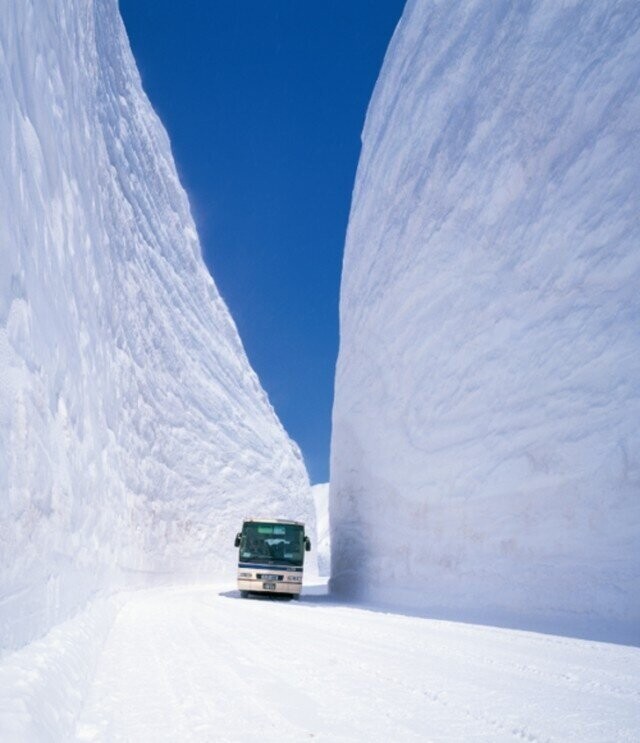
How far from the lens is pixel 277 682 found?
390 centimetres

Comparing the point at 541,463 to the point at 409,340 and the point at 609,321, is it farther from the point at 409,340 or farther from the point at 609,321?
the point at 409,340

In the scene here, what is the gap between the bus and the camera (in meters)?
13.5

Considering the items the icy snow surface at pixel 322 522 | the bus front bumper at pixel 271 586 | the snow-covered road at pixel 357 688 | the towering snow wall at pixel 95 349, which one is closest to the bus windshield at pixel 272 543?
the bus front bumper at pixel 271 586

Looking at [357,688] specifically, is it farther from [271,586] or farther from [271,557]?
[271,557]

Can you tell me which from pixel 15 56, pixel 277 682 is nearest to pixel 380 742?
pixel 277 682

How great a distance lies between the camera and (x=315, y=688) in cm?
372

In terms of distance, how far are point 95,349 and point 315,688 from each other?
5874 mm

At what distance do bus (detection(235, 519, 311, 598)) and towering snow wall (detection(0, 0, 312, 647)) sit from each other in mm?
2410

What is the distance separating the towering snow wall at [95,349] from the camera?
3270 mm

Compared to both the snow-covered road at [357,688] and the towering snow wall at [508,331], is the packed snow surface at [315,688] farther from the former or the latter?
the towering snow wall at [508,331]

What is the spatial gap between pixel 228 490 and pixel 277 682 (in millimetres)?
21185

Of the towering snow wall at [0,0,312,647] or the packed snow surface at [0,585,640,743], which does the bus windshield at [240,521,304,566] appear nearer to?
the towering snow wall at [0,0,312,647]

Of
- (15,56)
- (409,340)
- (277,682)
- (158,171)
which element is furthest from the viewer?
(158,171)

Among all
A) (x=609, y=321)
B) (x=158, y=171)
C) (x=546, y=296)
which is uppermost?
(x=158, y=171)
